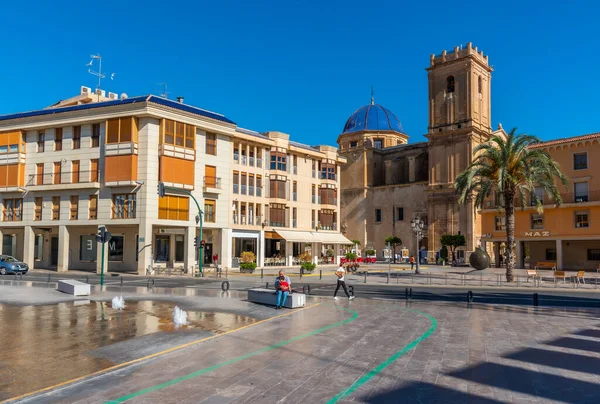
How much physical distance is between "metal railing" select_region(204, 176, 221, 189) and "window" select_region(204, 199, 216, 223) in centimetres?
126

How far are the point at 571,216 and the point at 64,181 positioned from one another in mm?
44011

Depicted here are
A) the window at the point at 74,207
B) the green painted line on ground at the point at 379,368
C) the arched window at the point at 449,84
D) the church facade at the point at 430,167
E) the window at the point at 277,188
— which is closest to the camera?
the green painted line on ground at the point at 379,368

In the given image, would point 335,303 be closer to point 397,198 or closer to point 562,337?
point 562,337

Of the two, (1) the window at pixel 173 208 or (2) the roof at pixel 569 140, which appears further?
(2) the roof at pixel 569 140

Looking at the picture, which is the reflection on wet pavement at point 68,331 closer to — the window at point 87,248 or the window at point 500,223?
the window at point 87,248

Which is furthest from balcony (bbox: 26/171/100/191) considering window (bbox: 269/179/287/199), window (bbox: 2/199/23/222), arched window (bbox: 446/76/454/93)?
arched window (bbox: 446/76/454/93)

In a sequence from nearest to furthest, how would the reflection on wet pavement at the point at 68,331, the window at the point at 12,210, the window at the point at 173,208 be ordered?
the reflection on wet pavement at the point at 68,331, the window at the point at 173,208, the window at the point at 12,210

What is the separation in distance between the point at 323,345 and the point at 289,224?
40999 millimetres

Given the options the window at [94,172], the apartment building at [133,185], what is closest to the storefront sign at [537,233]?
the apartment building at [133,185]

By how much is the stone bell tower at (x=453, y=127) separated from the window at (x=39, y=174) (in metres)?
44.3

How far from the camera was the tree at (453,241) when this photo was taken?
189ft

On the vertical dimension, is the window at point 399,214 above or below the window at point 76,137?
below

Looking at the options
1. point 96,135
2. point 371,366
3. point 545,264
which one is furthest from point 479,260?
point 371,366

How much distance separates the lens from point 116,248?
138 ft
